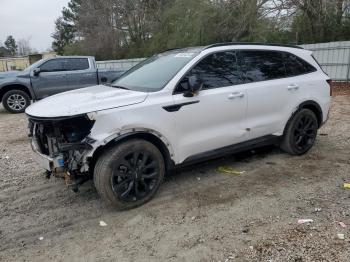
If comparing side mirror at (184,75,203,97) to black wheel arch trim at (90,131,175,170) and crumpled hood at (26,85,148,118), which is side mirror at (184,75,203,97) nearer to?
crumpled hood at (26,85,148,118)

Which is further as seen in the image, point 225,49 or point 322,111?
point 322,111

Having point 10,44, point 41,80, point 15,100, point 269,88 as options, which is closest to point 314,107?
point 269,88

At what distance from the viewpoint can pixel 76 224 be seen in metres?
3.67

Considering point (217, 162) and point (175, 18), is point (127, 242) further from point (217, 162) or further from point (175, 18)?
point (175, 18)

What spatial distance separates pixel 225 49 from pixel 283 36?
1482cm

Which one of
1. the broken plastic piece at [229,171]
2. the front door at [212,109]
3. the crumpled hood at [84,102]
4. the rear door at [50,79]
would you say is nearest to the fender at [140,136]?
the front door at [212,109]

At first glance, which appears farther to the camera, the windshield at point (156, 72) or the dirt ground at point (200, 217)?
the windshield at point (156, 72)

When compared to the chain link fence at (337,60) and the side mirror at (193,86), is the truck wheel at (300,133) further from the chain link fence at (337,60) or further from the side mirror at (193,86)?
the chain link fence at (337,60)

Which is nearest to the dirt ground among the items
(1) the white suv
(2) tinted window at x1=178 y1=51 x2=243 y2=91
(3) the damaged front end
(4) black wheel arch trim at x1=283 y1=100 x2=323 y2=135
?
(1) the white suv

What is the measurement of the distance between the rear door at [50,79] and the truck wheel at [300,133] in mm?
7897

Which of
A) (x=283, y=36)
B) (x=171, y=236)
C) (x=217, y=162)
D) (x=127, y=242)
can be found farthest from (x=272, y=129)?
(x=283, y=36)

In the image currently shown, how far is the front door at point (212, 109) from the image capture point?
4047 mm

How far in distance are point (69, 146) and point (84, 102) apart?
1.66 ft

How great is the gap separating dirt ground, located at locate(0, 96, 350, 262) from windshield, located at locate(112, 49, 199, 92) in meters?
1.35
